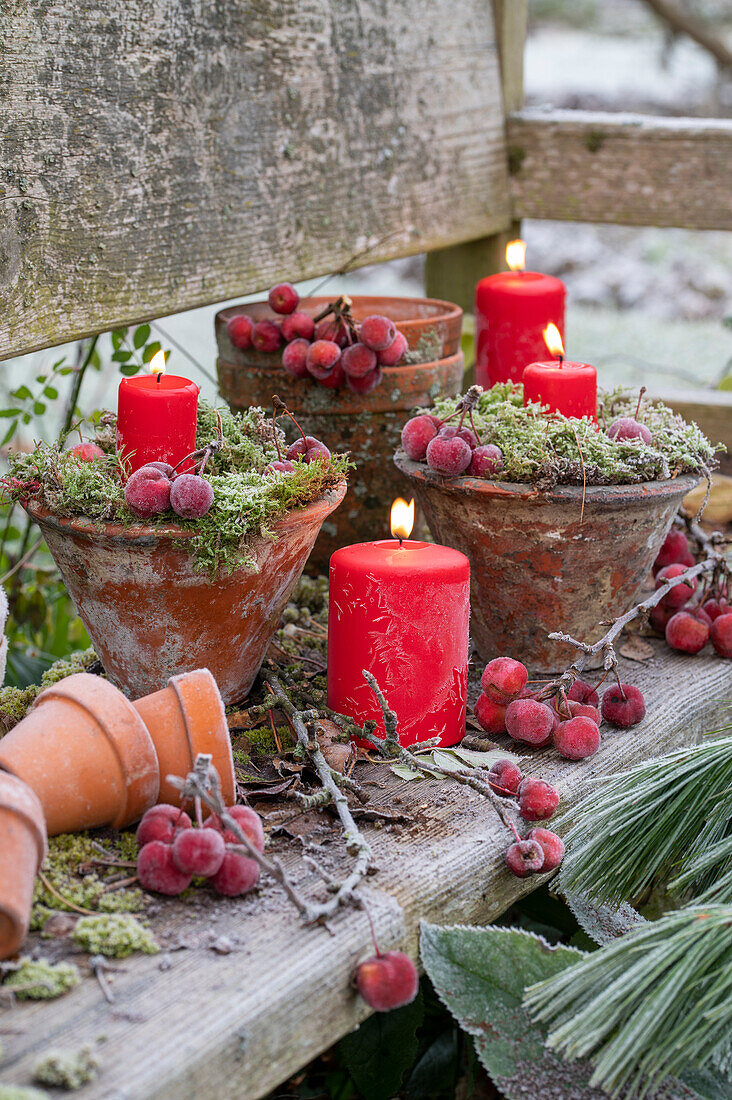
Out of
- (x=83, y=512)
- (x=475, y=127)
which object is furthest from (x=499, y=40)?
(x=83, y=512)

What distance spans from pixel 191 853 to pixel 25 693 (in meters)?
0.43

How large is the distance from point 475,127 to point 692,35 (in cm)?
182

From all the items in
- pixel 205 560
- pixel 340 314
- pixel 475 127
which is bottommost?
pixel 205 560

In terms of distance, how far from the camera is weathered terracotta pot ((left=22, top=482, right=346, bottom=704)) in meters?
0.95

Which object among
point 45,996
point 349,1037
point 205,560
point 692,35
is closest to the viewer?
point 45,996

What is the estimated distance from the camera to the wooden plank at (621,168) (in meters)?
1.72

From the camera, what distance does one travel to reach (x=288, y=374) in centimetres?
135

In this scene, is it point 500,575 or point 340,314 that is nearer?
point 500,575

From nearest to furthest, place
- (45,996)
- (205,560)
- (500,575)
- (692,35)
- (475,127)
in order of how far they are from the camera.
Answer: (45,996) → (205,560) → (500,575) → (475,127) → (692,35)

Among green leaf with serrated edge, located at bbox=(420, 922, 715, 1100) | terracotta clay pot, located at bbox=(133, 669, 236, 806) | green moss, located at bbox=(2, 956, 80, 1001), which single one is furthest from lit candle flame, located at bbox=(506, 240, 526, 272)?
green moss, located at bbox=(2, 956, 80, 1001)

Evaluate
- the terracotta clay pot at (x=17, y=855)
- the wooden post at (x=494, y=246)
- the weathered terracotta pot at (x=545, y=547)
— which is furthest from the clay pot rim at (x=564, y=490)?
the wooden post at (x=494, y=246)

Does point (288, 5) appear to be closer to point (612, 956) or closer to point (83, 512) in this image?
point (83, 512)

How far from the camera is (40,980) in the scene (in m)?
0.67

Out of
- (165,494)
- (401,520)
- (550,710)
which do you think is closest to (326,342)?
(401,520)
